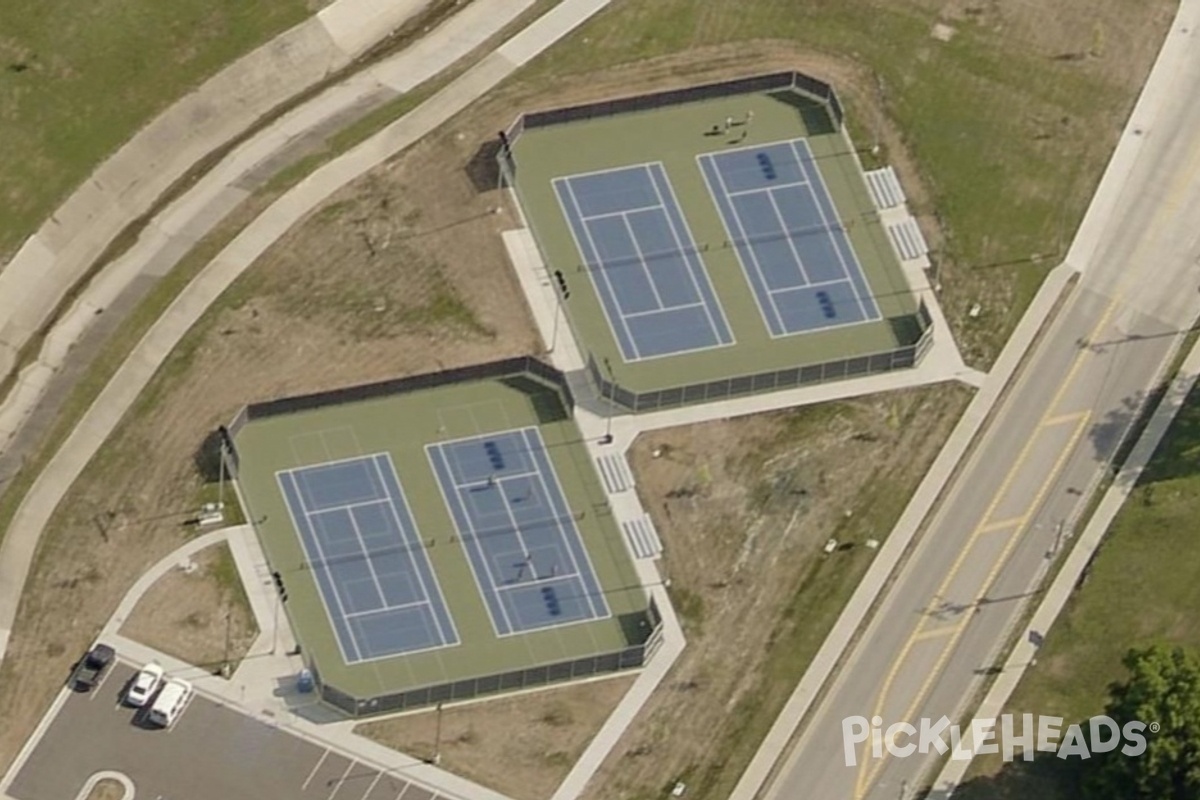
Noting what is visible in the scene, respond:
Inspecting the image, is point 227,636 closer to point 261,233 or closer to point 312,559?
point 312,559

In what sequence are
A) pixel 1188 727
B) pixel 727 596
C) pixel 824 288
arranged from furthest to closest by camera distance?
pixel 824 288
pixel 727 596
pixel 1188 727

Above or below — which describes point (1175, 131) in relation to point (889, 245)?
above

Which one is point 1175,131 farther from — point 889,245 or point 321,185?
point 321,185

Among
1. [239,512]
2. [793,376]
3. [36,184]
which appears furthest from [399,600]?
[36,184]

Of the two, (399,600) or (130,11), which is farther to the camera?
(130,11)

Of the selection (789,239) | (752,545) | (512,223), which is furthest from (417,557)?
(789,239)

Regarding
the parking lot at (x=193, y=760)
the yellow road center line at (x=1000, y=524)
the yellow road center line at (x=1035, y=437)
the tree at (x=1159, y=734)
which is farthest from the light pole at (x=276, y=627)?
the tree at (x=1159, y=734)

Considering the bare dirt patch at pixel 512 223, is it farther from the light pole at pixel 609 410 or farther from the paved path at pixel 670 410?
the light pole at pixel 609 410
